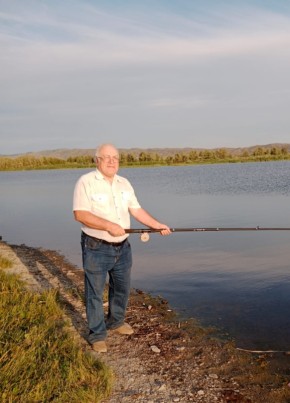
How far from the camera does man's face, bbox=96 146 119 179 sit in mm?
5062

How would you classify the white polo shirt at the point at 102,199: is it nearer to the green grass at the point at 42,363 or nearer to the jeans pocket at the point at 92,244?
the jeans pocket at the point at 92,244

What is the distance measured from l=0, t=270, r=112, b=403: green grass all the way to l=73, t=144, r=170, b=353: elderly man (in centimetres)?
48

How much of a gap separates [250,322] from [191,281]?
6.65 feet

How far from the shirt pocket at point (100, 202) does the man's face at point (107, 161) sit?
25 cm

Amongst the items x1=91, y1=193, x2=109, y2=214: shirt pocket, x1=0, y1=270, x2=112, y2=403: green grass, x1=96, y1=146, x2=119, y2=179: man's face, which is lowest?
x1=0, y1=270, x2=112, y2=403: green grass

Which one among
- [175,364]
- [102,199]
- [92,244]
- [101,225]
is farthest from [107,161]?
[175,364]

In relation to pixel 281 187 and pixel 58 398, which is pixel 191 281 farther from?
pixel 281 187

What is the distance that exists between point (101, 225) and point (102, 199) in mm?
307

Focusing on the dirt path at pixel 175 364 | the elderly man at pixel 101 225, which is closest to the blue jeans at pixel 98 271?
the elderly man at pixel 101 225

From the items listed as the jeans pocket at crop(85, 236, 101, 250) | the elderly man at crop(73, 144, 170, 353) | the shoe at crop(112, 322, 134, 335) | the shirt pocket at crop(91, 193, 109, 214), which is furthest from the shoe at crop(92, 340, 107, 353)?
the shirt pocket at crop(91, 193, 109, 214)

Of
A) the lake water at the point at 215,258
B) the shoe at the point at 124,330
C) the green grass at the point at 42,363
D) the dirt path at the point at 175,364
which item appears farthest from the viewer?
the lake water at the point at 215,258

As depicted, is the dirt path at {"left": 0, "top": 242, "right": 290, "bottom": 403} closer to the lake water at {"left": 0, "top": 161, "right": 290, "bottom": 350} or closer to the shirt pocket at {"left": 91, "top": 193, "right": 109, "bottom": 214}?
the lake water at {"left": 0, "top": 161, "right": 290, "bottom": 350}

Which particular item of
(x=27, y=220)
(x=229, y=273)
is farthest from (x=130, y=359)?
(x=27, y=220)

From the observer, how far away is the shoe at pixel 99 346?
17.0ft
